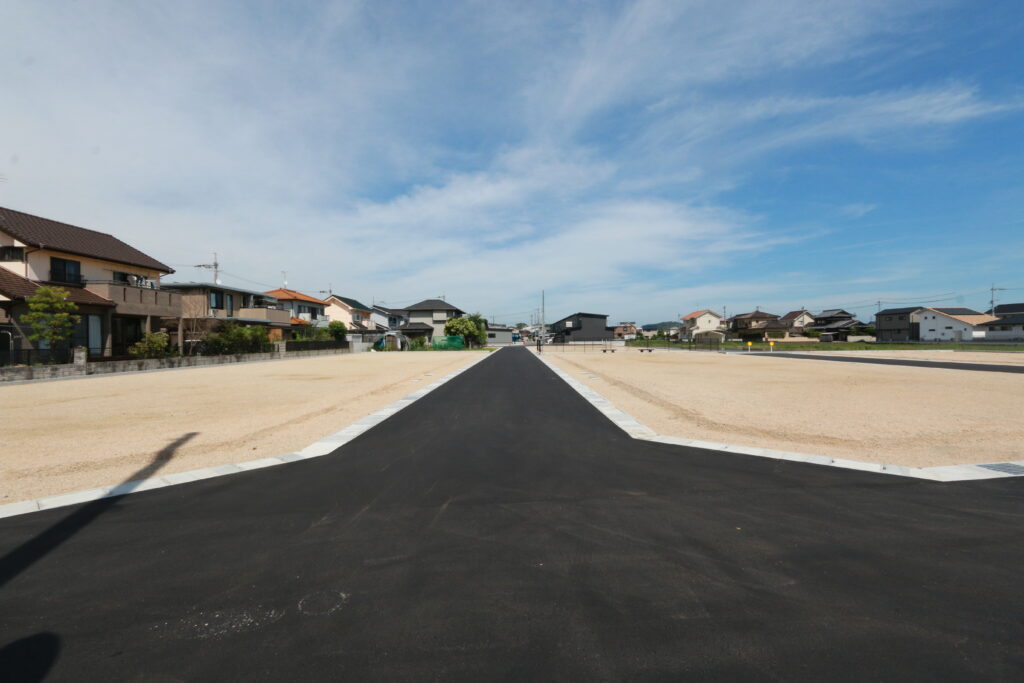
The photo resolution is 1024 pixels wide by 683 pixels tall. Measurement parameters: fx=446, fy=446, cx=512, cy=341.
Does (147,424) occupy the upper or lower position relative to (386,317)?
lower

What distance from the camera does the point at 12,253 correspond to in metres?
18.5

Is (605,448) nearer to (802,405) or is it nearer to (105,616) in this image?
(105,616)

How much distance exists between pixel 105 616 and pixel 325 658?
1396 millimetres

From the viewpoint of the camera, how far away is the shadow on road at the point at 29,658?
6.61 feet

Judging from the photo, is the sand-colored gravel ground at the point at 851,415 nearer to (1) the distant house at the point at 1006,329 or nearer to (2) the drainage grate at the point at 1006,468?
(2) the drainage grate at the point at 1006,468

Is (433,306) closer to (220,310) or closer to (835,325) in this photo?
(220,310)

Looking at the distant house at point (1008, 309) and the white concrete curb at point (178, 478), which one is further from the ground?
the distant house at point (1008, 309)

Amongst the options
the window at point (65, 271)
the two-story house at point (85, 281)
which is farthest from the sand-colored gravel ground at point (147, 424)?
the window at point (65, 271)

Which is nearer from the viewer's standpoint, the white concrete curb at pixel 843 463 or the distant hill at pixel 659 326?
the white concrete curb at pixel 843 463

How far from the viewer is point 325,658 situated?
212cm

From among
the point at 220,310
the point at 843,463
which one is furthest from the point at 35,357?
the point at 843,463

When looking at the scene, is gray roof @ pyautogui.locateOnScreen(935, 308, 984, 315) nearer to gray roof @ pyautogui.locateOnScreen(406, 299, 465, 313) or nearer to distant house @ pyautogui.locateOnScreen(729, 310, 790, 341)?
distant house @ pyautogui.locateOnScreen(729, 310, 790, 341)

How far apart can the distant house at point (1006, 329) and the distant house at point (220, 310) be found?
77.6m

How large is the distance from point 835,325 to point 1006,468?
85801 millimetres
